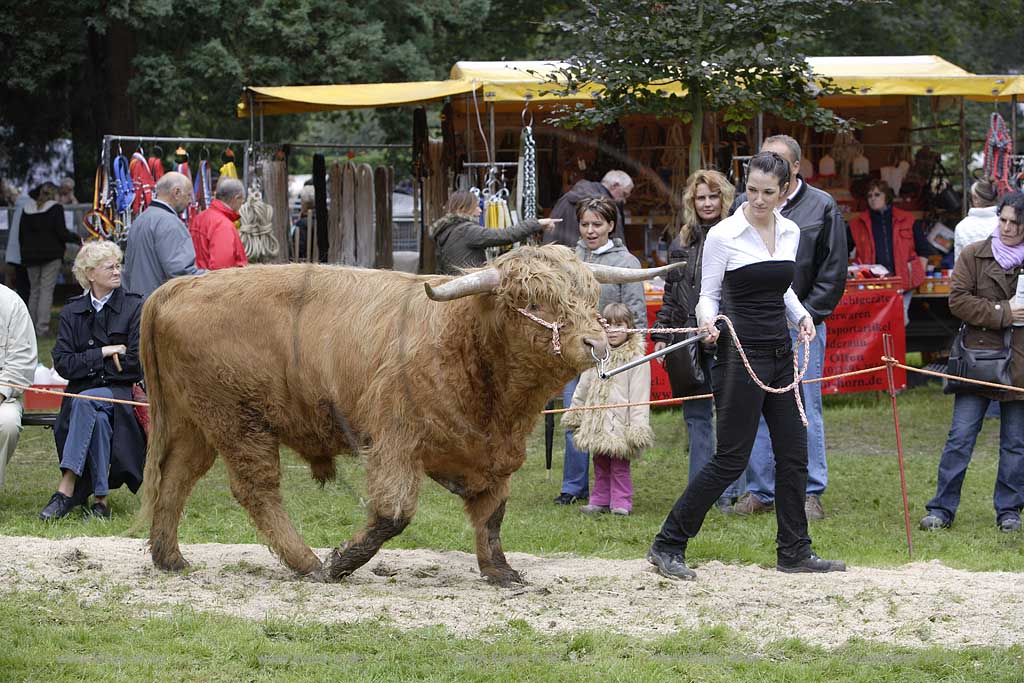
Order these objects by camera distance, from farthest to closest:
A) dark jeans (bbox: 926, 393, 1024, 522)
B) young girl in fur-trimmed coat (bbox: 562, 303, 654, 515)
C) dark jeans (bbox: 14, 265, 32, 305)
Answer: dark jeans (bbox: 14, 265, 32, 305), young girl in fur-trimmed coat (bbox: 562, 303, 654, 515), dark jeans (bbox: 926, 393, 1024, 522)

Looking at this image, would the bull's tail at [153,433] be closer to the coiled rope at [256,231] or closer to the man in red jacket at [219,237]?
the man in red jacket at [219,237]

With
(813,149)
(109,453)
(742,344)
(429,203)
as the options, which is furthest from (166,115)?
(742,344)

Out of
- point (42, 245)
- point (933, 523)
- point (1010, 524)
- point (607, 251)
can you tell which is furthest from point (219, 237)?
point (42, 245)

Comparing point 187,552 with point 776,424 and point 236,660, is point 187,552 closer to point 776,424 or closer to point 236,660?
point 236,660

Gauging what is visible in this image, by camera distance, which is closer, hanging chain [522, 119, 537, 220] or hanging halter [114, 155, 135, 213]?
hanging chain [522, 119, 537, 220]

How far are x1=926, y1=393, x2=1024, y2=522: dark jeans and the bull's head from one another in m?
3.04

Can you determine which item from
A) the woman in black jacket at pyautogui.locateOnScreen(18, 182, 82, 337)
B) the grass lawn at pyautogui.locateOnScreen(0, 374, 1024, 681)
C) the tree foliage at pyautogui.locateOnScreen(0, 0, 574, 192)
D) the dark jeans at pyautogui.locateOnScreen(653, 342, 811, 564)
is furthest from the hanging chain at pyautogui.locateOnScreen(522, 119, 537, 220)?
the woman in black jacket at pyautogui.locateOnScreen(18, 182, 82, 337)

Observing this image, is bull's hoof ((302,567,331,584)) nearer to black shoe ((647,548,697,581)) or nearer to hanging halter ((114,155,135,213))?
black shoe ((647,548,697,581))

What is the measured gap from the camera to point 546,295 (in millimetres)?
5477

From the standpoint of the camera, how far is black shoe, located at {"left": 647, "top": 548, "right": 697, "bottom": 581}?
622 centimetres

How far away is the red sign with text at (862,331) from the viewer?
481 inches

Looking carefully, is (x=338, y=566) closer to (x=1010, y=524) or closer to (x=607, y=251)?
(x=607, y=251)

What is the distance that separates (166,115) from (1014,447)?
604 inches

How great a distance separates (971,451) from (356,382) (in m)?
3.70
